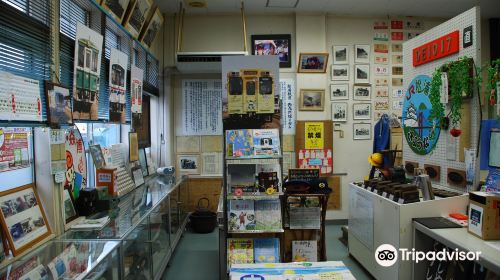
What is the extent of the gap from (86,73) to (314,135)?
3.49 metres

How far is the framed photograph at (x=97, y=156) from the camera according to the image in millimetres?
2943

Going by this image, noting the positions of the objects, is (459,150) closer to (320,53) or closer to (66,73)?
(320,53)

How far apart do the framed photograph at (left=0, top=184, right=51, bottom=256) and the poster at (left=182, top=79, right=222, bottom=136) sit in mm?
3255

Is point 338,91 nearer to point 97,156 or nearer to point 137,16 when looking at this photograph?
point 137,16

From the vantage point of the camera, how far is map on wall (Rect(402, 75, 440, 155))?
3236 mm

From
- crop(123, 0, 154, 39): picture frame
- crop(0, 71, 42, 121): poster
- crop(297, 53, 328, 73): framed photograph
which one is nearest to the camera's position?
crop(0, 71, 42, 121): poster

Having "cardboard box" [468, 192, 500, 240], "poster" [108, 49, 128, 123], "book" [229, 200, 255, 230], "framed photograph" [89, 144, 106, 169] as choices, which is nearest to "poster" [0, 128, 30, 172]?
"framed photograph" [89, 144, 106, 169]

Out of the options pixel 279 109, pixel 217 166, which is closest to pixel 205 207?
pixel 217 166

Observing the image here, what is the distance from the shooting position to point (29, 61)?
1.99 meters

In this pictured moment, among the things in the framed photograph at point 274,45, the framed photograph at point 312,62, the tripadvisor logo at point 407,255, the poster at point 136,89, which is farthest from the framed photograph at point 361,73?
the poster at point 136,89

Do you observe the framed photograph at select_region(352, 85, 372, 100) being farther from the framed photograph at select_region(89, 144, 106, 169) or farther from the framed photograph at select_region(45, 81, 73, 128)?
the framed photograph at select_region(45, 81, 73, 128)

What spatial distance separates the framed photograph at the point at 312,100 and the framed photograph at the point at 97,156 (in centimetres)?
308

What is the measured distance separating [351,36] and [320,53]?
2.30 ft

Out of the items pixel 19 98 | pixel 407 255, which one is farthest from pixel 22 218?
pixel 407 255
